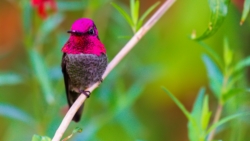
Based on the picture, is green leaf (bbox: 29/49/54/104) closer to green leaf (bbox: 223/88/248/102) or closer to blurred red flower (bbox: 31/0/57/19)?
blurred red flower (bbox: 31/0/57/19)

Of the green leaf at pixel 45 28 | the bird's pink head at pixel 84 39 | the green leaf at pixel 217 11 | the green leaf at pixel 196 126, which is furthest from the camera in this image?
Result: the green leaf at pixel 45 28

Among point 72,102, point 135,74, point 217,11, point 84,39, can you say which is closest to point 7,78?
point 72,102

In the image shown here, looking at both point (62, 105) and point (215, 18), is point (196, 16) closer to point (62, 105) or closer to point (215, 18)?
point (62, 105)

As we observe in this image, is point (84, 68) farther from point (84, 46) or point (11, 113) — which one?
point (11, 113)

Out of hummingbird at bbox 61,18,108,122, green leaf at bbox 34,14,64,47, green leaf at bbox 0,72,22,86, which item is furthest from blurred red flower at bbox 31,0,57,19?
green leaf at bbox 0,72,22,86

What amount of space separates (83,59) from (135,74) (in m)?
1.10

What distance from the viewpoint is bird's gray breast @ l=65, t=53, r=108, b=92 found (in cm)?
347

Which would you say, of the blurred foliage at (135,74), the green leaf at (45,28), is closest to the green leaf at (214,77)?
the blurred foliage at (135,74)

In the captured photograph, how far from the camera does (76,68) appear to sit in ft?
11.8

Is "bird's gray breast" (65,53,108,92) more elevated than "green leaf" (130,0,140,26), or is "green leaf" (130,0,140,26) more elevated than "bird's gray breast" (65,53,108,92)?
"green leaf" (130,0,140,26)

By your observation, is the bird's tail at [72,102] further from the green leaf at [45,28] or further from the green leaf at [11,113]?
the green leaf at [45,28]

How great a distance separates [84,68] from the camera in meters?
3.61

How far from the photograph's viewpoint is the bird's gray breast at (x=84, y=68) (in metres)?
3.47

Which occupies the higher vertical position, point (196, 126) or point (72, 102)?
point (72, 102)
